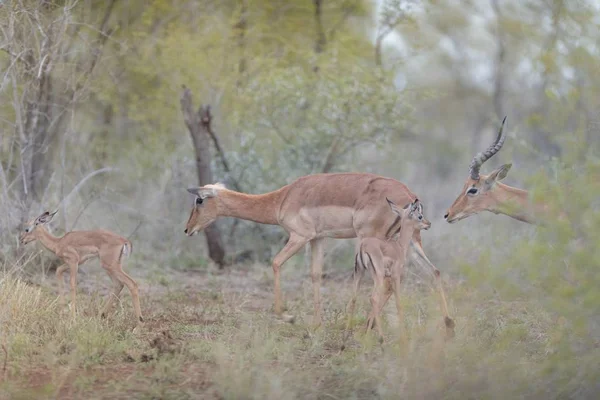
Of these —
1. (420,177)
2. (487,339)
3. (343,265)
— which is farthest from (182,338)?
(420,177)

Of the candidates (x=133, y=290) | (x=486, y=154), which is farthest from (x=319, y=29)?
(x=133, y=290)

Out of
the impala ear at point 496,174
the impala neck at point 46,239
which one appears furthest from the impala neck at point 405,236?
the impala neck at point 46,239

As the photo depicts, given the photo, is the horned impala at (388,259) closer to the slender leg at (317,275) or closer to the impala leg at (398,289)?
the impala leg at (398,289)

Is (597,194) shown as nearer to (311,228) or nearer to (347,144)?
(311,228)

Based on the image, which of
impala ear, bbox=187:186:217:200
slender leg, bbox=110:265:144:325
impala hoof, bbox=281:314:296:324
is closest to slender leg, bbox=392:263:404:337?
impala hoof, bbox=281:314:296:324

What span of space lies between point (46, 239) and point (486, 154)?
3.97 metres

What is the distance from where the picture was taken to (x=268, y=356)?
6.69 meters

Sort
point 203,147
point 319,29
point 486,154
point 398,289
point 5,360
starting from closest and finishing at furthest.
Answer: point 5,360
point 398,289
point 486,154
point 203,147
point 319,29

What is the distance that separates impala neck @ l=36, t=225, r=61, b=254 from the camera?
862 centimetres

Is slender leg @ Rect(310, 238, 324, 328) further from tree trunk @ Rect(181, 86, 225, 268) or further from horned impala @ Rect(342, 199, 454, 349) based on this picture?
tree trunk @ Rect(181, 86, 225, 268)

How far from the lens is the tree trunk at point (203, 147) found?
11.8m

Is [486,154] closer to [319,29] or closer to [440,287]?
[440,287]

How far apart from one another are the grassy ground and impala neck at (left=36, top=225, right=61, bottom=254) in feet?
1.48

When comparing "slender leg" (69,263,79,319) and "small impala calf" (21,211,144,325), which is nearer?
"slender leg" (69,263,79,319)
